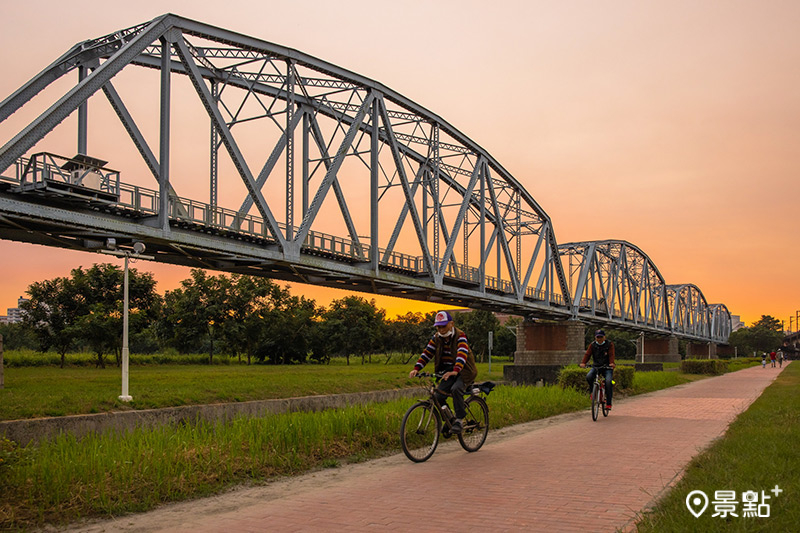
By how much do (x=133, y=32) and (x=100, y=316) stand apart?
16.0 m

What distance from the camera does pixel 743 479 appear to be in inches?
289

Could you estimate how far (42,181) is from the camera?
2161 centimetres

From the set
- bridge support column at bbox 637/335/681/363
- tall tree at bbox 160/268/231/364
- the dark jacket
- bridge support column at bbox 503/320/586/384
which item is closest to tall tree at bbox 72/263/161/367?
tall tree at bbox 160/268/231/364

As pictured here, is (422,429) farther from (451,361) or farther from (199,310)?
(199,310)

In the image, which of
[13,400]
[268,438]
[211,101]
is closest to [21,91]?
[211,101]

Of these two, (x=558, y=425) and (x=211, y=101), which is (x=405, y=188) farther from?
(x=558, y=425)

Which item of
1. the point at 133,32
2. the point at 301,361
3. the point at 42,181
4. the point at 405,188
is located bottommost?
the point at 301,361

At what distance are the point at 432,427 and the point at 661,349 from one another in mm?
111422

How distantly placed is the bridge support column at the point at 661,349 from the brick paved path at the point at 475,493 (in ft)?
349

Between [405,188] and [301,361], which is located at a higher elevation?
[405,188]

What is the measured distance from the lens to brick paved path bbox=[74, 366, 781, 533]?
6.46 metres

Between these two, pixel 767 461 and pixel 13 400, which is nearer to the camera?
pixel 767 461

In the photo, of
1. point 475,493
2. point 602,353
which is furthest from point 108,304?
point 475,493

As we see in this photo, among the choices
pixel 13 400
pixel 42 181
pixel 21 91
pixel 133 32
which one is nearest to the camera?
pixel 13 400
